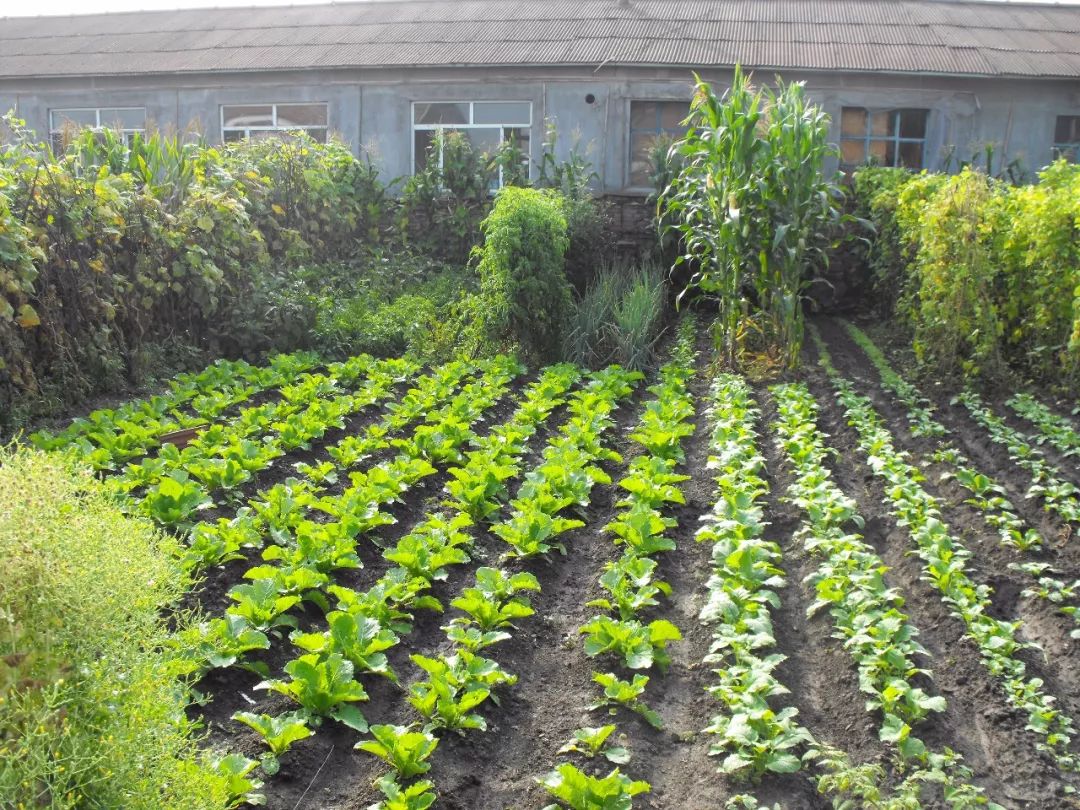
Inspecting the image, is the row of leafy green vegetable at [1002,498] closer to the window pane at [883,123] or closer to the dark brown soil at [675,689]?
the dark brown soil at [675,689]

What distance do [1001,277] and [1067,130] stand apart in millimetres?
10049

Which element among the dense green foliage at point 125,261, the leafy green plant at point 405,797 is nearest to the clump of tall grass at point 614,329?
the dense green foliage at point 125,261

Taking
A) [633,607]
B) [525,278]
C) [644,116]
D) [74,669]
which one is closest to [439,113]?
[644,116]

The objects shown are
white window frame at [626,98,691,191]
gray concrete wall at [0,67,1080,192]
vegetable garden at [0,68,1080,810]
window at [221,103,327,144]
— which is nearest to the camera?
vegetable garden at [0,68,1080,810]

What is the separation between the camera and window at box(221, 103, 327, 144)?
1875 cm

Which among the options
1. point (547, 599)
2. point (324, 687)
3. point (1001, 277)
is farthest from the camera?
point (1001, 277)

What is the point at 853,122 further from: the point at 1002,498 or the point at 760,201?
the point at 1002,498

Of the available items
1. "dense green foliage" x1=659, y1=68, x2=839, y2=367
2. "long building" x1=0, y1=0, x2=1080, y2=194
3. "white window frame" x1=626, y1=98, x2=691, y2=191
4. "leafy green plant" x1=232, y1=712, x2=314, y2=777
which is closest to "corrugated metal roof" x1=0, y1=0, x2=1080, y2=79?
"long building" x1=0, y1=0, x2=1080, y2=194

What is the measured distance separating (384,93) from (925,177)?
410 inches

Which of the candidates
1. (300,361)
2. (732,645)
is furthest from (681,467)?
(300,361)

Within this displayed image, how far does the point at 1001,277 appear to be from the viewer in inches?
384

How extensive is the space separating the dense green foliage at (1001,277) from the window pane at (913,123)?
7872 mm

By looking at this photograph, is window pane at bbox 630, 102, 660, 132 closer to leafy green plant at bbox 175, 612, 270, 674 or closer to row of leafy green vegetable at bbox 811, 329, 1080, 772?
row of leafy green vegetable at bbox 811, 329, 1080, 772

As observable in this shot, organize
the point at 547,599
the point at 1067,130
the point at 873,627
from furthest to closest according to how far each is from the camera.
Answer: the point at 1067,130 → the point at 547,599 → the point at 873,627
